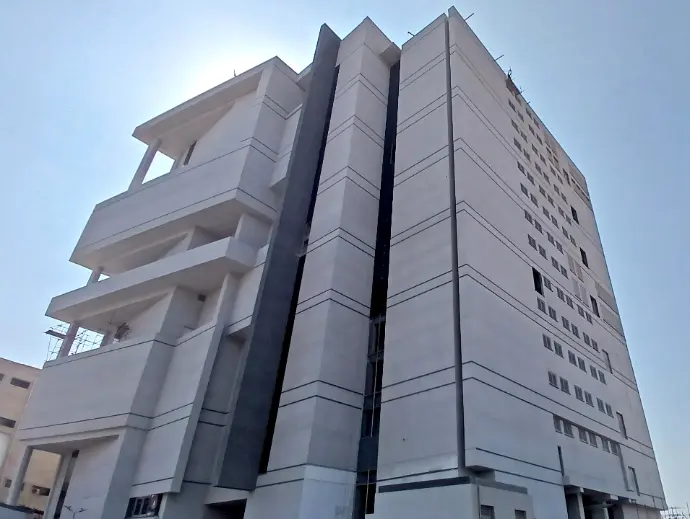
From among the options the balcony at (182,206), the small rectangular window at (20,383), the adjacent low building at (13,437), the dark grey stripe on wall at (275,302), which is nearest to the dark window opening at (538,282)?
the dark grey stripe on wall at (275,302)

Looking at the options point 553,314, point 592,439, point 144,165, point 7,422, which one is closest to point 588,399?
point 592,439

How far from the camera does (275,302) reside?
26516mm

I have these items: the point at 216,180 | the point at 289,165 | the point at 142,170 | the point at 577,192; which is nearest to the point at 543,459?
the point at 289,165

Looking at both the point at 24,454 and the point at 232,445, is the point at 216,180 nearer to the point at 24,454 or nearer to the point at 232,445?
the point at 232,445

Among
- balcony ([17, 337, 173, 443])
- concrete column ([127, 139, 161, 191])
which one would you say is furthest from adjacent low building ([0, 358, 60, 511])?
concrete column ([127, 139, 161, 191])

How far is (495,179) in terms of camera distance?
1152 inches

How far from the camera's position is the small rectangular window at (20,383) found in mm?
52016

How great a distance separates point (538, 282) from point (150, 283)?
23.1m

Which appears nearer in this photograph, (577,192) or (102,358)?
(102,358)

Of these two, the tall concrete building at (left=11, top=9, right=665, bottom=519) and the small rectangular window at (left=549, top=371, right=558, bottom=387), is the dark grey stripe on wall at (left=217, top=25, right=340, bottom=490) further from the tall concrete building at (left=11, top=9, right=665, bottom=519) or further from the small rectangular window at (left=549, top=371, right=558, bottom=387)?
the small rectangular window at (left=549, top=371, right=558, bottom=387)

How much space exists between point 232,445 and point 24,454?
17821 millimetres

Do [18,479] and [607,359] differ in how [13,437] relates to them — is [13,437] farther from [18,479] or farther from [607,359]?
[607,359]

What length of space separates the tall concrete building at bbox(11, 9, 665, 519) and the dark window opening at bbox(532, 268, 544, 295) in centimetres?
43

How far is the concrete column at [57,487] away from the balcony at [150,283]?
933cm
